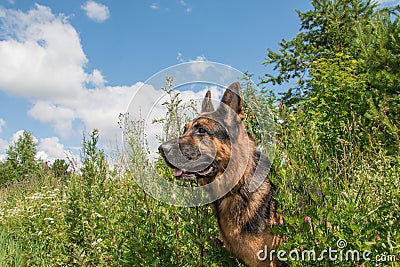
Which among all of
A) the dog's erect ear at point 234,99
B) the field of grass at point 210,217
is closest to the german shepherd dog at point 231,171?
the dog's erect ear at point 234,99

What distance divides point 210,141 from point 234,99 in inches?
21.7

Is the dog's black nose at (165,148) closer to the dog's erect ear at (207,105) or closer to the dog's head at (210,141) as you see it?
the dog's head at (210,141)

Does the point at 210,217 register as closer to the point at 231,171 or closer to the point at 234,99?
the point at 231,171

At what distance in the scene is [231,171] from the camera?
11.9 ft

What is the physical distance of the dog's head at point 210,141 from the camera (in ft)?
11.0

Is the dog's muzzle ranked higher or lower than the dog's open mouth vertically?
higher

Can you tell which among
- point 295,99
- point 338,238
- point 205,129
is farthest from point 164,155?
point 295,99

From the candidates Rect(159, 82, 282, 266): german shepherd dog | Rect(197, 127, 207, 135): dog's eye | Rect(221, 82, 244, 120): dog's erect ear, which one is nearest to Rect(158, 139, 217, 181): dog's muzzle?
Rect(159, 82, 282, 266): german shepherd dog

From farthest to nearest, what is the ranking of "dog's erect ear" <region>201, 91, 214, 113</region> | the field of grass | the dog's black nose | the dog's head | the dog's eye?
"dog's erect ear" <region>201, 91, 214, 113</region> → the dog's eye → the dog's head → the dog's black nose → the field of grass

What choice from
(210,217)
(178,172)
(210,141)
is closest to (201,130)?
(210,141)

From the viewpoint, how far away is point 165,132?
3471mm

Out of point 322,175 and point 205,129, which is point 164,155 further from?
point 322,175

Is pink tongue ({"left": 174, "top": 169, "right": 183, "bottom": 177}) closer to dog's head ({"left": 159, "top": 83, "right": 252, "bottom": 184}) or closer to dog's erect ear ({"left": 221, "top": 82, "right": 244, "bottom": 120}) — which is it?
dog's head ({"left": 159, "top": 83, "right": 252, "bottom": 184})

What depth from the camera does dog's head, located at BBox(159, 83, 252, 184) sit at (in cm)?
335
